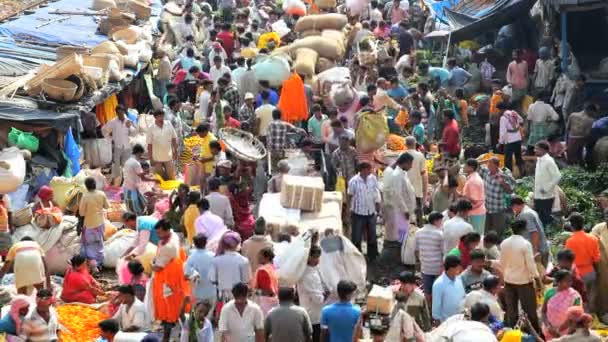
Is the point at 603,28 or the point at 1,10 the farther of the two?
the point at 1,10

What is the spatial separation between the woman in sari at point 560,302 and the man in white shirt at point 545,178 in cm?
383

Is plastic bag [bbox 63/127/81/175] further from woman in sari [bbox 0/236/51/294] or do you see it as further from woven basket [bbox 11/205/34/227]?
woman in sari [bbox 0/236/51/294]

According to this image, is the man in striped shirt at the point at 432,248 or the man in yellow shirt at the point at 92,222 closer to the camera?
the man in striped shirt at the point at 432,248

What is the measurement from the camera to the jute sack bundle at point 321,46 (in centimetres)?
2373

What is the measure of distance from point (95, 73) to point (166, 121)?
173 centimetres

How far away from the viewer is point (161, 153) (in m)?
18.0

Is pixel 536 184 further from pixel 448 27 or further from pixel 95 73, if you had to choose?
pixel 448 27

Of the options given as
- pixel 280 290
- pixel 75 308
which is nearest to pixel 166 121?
pixel 75 308

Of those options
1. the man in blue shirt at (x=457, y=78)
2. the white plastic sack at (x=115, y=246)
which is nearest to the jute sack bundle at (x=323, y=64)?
the man in blue shirt at (x=457, y=78)

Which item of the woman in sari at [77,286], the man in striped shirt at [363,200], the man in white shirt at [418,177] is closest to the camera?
the woman in sari at [77,286]

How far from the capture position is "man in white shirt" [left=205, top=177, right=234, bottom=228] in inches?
583

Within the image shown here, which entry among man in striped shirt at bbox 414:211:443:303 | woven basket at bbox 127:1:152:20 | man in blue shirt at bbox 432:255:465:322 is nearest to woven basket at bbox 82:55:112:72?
woven basket at bbox 127:1:152:20

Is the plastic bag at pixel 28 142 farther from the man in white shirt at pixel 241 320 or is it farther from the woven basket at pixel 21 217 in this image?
the man in white shirt at pixel 241 320

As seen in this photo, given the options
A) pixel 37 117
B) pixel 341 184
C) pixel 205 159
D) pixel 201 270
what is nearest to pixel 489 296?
pixel 201 270
